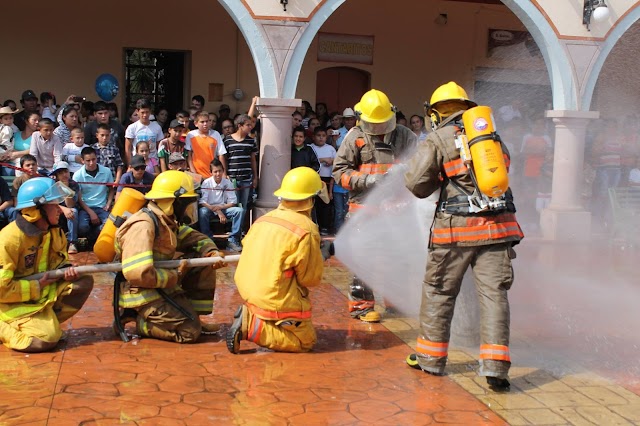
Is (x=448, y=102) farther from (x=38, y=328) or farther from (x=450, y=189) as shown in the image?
(x=38, y=328)

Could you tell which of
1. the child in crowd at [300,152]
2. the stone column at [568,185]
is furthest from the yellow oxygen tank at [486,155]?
the stone column at [568,185]

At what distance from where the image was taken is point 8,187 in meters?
9.27

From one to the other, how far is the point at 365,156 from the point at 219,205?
3730mm

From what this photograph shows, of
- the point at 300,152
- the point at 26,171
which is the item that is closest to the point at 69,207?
the point at 26,171

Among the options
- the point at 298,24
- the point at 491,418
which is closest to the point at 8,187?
the point at 298,24

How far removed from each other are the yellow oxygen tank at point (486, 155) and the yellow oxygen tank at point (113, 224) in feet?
8.09

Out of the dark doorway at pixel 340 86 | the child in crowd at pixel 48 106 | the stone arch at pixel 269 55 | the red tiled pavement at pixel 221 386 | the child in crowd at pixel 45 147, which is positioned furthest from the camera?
the dark doorway at pixel 340 86

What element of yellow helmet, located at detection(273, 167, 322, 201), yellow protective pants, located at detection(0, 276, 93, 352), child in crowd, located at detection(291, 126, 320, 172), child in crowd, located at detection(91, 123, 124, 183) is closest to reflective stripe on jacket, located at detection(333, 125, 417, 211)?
yellow helmet, located at detection(273, 167, 322, 201)

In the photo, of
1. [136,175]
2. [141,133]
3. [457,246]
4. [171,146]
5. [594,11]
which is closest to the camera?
[457,246]

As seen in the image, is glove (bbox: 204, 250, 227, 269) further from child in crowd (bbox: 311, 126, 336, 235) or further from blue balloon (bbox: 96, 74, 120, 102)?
blue balloon (bbox: 96, 74, 120, 102)

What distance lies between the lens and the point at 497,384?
16.6ft

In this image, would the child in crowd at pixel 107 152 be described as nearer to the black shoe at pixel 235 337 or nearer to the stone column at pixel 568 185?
the black shoe at pixel 235 337

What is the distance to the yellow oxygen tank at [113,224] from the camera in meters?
5.99

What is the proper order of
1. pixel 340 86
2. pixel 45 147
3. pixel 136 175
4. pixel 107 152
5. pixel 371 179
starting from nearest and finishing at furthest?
pixel 371 179, pixel 136 175, pixel 45 147, pixel 107 152, pixel 340 86
